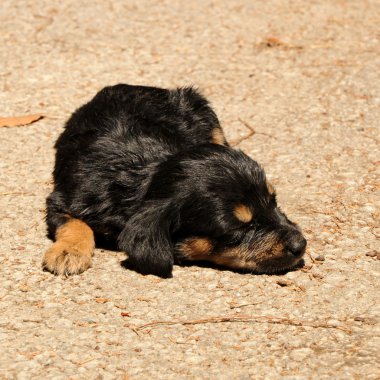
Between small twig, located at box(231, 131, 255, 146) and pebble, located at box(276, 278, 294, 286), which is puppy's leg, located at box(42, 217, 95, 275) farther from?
small twig, located at box(231, 131, 255, 146)

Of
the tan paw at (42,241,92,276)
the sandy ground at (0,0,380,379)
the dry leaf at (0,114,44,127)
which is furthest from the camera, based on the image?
the dry leaf at (0,114,44,127)

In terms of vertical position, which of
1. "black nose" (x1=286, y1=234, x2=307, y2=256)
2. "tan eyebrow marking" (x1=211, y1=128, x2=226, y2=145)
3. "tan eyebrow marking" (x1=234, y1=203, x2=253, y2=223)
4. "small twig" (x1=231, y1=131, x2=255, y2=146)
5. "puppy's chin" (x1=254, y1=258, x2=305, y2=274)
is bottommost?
"small twig" (x1=231, y1=131, x2=255, y2=146)

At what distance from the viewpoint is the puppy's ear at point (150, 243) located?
6.11 m

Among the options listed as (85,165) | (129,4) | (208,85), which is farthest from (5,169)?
(129,4)

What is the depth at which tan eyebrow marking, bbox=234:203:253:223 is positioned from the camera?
244 inches

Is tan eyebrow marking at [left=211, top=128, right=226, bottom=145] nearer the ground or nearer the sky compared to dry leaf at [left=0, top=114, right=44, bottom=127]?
nearer the sky

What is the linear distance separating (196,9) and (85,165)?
19.6ft

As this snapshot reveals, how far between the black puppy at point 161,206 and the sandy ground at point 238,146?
19 cm

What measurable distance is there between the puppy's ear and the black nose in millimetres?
880

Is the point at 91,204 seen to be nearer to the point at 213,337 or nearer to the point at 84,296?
the point at 84,296

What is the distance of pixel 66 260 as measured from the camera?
20.4 ft

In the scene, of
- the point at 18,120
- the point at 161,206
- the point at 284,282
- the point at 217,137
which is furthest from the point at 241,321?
the point at 18,120

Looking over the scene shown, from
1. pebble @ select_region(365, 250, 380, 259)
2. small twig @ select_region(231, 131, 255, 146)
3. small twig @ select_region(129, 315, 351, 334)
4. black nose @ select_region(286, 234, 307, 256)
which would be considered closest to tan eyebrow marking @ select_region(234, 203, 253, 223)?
black nose @ select_region(286, 234, 307, 256)

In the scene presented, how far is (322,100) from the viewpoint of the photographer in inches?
375
